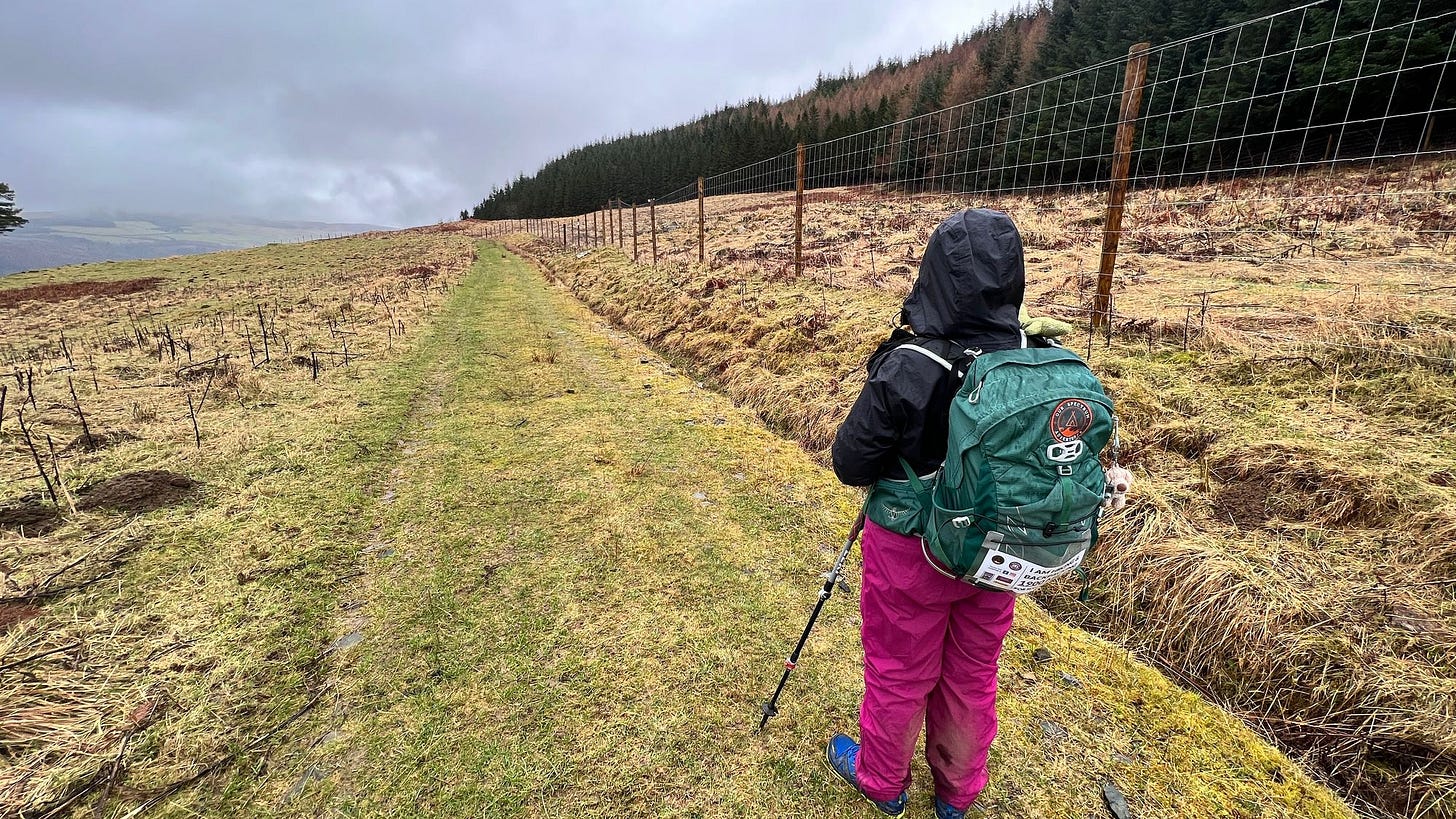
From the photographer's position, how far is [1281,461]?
3723 millimetres

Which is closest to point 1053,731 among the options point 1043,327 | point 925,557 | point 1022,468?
point 925,557

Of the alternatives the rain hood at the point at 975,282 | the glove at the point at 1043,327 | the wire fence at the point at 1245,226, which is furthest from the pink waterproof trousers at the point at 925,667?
the wire fence at the point at 1245,226

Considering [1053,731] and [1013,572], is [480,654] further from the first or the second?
A: [1053,731]

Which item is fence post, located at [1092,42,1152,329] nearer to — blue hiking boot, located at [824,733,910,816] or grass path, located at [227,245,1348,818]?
grass path, located at [227,245,1348,818]

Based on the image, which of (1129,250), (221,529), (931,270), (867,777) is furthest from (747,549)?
(1129,250)

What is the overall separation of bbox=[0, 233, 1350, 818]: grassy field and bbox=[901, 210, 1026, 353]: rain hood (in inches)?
78.5

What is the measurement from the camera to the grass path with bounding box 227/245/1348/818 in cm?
238

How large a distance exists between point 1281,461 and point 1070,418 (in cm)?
335

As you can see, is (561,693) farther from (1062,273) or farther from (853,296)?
(1062,273)

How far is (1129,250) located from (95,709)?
48.0ft

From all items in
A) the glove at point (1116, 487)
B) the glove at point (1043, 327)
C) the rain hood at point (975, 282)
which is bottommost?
the glove at point (1116, 487)

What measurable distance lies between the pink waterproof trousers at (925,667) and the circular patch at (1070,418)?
0.65 meters

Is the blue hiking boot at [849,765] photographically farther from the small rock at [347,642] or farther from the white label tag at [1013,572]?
the small rock at [347,642]

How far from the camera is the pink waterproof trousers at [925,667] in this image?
213 centimetres
